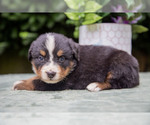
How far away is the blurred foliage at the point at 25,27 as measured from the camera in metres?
4.71

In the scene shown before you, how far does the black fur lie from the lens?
2.56 metres

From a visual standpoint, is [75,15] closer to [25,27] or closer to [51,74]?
[51,74]

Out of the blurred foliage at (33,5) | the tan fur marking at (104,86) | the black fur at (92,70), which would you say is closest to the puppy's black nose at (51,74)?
the black fur at (92,70)

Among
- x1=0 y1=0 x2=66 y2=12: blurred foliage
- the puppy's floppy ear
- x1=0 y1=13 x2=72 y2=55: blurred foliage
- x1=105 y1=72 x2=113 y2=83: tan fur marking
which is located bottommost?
x1=105 y1=72 x2=113 y2=83: tan fur marking

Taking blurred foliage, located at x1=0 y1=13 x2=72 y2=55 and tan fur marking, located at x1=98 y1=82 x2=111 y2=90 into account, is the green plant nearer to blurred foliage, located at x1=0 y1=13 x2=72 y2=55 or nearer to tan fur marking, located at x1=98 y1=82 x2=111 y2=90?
tan fur marking, located at x1=98 y1=82 x2=111 y2=90

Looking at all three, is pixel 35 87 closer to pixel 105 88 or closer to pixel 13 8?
pixel 105 88

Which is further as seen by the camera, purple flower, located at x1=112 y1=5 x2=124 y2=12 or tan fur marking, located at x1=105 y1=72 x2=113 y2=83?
purple flower, located at x1=112 y1=5 x2=124 y2=12

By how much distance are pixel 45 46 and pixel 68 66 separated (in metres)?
0.31

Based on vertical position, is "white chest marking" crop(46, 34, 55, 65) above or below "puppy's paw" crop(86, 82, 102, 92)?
above

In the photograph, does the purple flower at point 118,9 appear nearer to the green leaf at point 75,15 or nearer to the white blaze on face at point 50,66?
the green leaf at point 75,15

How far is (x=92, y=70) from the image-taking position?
263 cm

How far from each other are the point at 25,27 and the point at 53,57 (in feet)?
8.73

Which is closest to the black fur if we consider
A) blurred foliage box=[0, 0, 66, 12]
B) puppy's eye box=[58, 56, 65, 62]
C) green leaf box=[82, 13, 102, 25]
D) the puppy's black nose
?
puppy's eye box=[58, 56, 65, 62]

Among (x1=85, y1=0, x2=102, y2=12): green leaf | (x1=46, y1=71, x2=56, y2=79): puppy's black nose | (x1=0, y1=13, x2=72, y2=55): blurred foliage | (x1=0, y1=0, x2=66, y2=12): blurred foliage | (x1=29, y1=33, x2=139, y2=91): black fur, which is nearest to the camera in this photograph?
(x1=46, y1=71, x2=56, y2=79): puppy's black nose
